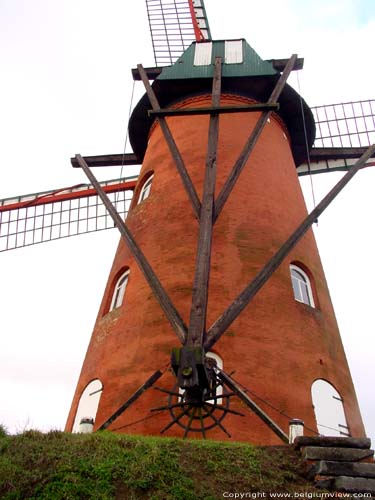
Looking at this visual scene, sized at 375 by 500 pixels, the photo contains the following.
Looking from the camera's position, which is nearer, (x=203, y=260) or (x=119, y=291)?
(x=203, y=260)

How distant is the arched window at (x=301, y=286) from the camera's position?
1251cm

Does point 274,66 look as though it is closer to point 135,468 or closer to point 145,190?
point 145,190

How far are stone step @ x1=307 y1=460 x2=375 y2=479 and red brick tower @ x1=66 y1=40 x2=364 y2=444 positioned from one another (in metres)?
1.35

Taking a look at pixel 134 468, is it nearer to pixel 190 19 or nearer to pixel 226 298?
pixel 226 298

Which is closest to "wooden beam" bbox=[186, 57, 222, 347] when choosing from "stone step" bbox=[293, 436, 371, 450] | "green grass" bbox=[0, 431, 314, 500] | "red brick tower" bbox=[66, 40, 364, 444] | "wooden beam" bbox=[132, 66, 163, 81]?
"red brick tower" bbox=[66, 40, 364, 444]

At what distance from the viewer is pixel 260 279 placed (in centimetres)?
902

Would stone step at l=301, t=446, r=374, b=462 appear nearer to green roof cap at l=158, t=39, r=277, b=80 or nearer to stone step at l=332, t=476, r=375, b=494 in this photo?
stone step at l=332, t=476, r=375, b=494

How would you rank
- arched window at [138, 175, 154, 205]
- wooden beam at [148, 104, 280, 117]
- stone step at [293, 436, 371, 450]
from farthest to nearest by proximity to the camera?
arched window at [138, 175, 154, 205] → wooden beam at [148, 104, 280, 117] → stone step at [293, 436, 371, 450]

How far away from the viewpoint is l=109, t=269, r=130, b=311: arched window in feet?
42.9

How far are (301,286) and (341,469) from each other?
611 centimetres

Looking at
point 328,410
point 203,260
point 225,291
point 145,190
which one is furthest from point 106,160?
point 328,410

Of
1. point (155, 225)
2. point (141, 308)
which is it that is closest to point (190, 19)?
Answer: point (155, 225)

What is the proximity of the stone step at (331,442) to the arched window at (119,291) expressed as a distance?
20.4 ft

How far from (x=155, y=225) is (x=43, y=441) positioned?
642 centimetres
